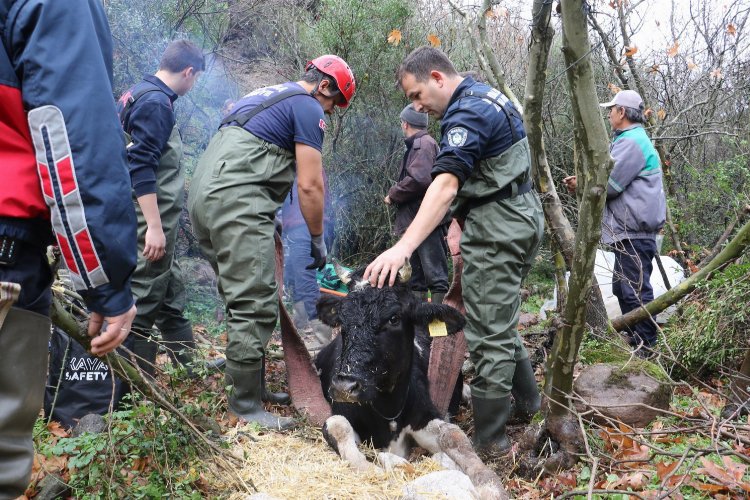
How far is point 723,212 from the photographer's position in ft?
33.9

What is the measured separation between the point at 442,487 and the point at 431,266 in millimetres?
4481

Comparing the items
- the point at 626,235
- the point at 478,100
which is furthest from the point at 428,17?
the point at 478,100

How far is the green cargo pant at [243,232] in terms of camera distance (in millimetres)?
4633

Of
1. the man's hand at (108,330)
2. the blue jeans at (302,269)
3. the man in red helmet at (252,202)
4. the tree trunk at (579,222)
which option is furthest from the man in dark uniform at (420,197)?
the man's hand at (108,330)

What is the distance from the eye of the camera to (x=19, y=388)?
2.23m

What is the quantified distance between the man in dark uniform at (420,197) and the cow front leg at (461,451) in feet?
11.0

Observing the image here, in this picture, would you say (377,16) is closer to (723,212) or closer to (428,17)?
(428,17)

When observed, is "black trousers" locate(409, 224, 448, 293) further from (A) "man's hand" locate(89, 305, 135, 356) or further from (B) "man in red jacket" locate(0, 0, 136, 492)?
(B) "man in red jacket" locate(0, 0, 136, 492)

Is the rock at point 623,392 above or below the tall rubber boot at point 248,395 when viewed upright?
above

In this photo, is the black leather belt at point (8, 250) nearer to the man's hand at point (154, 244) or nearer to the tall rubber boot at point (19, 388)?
the tall rubber boot at point (19, 388)

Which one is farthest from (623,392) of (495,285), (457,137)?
(457,137)

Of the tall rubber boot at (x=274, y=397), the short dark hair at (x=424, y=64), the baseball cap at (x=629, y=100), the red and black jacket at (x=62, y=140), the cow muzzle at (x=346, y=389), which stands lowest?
the tall rubber boot at (x=274, y=397)

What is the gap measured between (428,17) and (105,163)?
11270mm

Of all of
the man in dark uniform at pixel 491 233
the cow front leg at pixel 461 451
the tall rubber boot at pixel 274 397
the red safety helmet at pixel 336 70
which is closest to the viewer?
the cow front leg at pixel 461 451
